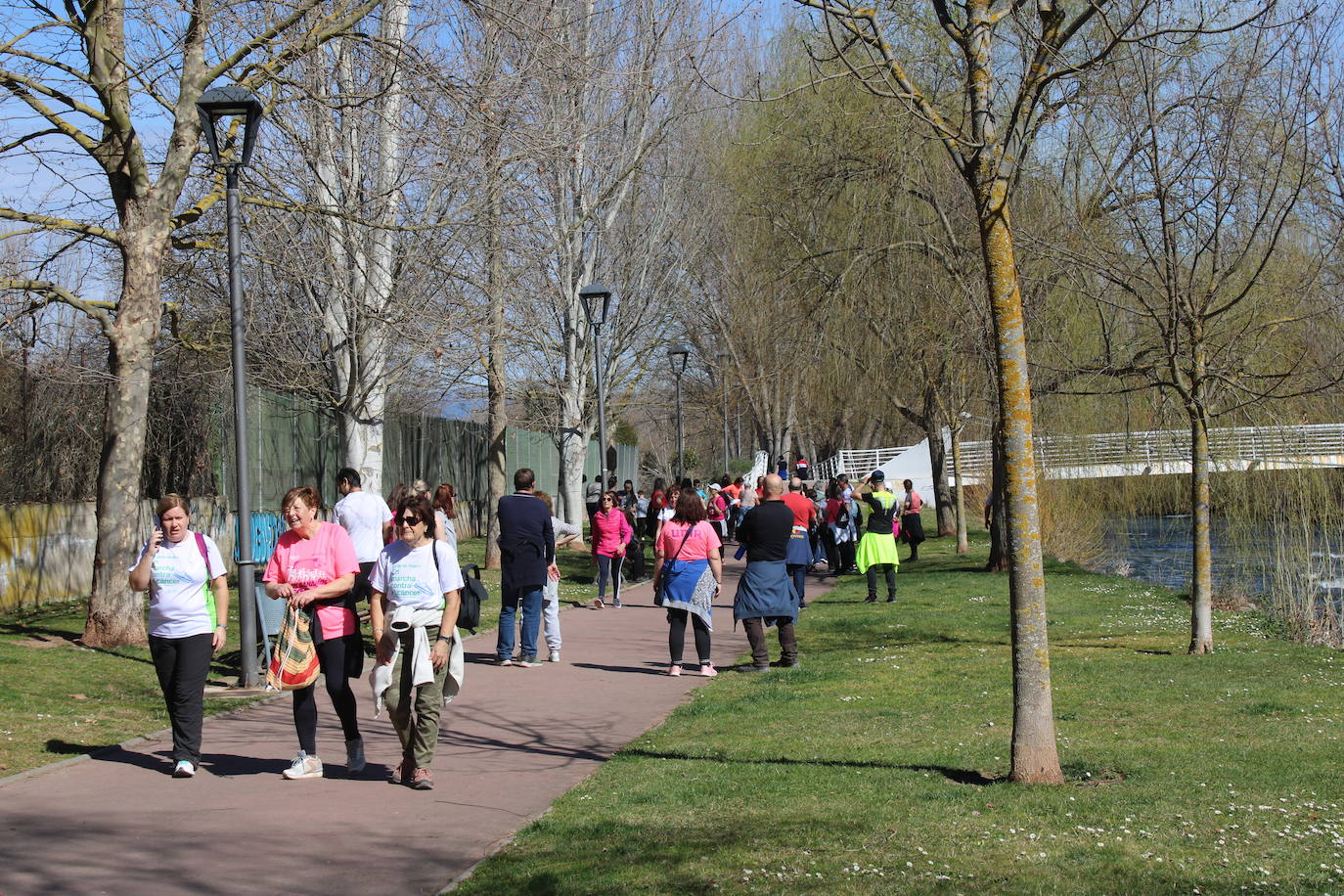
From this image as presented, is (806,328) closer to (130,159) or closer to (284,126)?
(284,126)

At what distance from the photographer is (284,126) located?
14383 millimetres

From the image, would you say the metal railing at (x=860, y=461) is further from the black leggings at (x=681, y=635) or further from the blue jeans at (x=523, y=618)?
the black leggings at (x=681, y=635)

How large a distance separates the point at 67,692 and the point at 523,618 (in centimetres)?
407

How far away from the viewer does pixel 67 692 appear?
10.5 m

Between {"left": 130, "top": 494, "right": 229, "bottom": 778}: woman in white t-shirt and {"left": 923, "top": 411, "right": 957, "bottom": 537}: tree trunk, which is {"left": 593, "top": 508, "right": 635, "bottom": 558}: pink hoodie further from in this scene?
{"left": 923, "top": 411, "right": 957, "bottom": 537}: tree trunk

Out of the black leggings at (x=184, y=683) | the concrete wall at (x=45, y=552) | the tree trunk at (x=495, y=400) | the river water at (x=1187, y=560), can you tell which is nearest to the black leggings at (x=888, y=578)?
the river water at (x=1187, y=560)

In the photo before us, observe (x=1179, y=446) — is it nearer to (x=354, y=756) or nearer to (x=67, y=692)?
(x=354, y=756)

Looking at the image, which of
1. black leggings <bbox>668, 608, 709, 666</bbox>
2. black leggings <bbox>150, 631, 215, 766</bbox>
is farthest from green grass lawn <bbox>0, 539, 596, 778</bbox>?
black leggings <bbox>668, 608, 709, 666</bbox>

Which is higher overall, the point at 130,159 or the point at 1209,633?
the point at 130,159

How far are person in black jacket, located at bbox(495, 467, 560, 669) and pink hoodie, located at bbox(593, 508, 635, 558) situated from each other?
5.47m

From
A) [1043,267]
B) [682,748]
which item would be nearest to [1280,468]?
[1043,267]

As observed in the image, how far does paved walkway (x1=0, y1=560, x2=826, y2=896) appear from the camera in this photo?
19.0 feet

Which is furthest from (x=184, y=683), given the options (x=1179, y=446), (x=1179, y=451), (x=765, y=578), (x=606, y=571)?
(x=1179, y=451)

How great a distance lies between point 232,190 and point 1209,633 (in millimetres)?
9947
